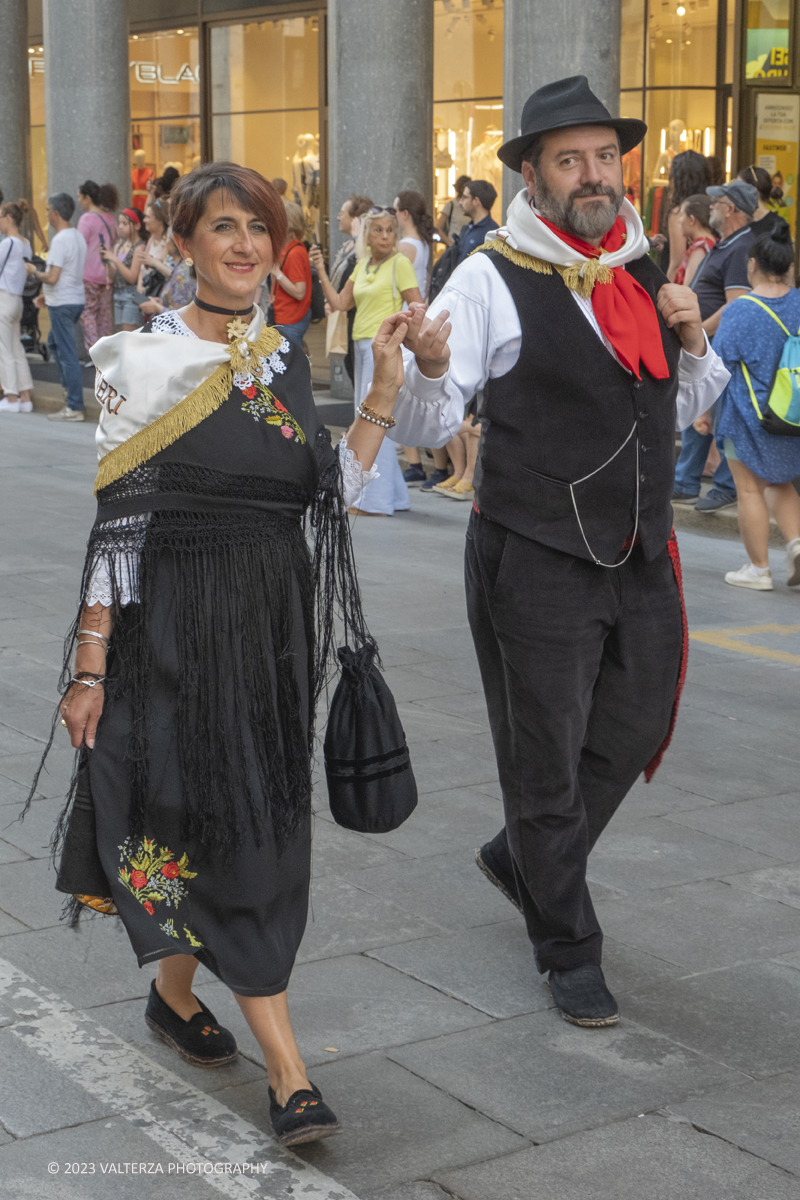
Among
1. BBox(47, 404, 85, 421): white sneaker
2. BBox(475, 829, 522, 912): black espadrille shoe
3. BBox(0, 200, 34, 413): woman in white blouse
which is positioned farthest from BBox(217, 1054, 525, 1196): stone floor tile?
BBox(0, 200, 34, 413): woman in white blouse

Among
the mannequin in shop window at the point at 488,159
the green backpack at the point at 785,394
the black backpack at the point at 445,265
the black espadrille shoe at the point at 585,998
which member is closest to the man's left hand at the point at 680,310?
the black espadrille shoe at the point at 585,998

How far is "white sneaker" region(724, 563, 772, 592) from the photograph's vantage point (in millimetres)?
8398

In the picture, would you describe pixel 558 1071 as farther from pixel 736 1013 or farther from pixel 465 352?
pixel 465 352

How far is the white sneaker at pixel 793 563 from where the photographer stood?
819 cm

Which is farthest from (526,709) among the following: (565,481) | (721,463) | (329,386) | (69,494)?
(329,386)

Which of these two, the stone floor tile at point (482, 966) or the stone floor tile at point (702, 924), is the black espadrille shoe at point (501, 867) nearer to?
the stone floor tile at point (482, 966)

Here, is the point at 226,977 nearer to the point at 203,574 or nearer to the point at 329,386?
the point at 203,574

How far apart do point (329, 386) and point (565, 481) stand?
12.6 metres

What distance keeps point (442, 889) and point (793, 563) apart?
447cm

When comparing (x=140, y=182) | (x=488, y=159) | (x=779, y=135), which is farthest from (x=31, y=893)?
(x=140, y=182)

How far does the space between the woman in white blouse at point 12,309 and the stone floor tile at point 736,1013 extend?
1263 centimetres

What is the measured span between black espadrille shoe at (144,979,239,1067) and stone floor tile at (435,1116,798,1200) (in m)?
0.61

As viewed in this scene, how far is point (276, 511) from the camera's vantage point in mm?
3121

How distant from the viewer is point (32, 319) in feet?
61.1
